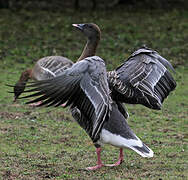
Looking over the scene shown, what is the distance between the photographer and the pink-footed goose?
5660mm

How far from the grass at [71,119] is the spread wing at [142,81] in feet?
2.90

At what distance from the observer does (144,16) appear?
21203mm

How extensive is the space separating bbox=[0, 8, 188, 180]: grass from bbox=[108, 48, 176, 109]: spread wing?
34.8 inches

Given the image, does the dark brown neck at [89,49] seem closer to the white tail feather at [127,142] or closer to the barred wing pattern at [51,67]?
the white tail feather at [127,142]

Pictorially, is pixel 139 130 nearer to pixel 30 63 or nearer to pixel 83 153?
pixel 83 153

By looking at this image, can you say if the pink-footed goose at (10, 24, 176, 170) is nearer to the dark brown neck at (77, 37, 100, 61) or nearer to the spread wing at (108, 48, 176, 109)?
the spread wing at (108, 48, 176, 109)

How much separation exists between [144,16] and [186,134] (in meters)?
13.4

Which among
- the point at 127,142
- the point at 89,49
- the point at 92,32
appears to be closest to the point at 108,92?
the point at 127,142

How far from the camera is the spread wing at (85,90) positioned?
561 centimetres

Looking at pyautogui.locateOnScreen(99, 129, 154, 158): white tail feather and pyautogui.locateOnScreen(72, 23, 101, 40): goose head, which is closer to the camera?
pyautogui.locateOnScreen(99, 129, 154, 158): white tail feather

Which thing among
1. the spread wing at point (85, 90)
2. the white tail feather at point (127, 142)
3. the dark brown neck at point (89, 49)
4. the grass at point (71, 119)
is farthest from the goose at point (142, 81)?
the grass at point (71, 119)

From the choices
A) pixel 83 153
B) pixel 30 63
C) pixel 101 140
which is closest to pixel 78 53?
pixel 30 63

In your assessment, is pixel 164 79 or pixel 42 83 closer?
pixel 42 83

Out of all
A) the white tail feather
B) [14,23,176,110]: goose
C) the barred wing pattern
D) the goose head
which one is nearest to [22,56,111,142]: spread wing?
the white tail feather
